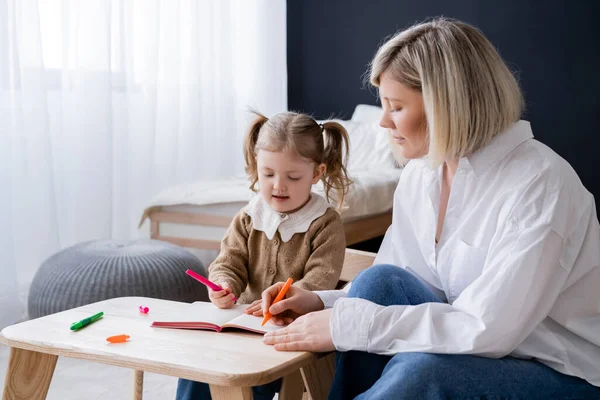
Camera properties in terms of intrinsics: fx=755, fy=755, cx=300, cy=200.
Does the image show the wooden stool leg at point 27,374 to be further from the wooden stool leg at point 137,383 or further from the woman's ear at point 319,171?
the woman's ear at point 319,171

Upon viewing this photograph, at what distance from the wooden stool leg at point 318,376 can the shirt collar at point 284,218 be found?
1.19 feet

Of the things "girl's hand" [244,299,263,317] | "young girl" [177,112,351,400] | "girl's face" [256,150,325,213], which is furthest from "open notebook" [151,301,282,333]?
"girl's face" [256,150,325,213]

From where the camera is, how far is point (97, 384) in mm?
2100

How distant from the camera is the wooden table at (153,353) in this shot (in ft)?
3.29

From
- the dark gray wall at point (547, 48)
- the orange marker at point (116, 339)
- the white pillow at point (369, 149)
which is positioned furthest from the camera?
the dark gray wall at point (547, 48)

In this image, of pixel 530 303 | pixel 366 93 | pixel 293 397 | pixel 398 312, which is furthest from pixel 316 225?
pixel 366 93

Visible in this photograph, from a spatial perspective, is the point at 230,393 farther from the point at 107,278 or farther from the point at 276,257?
the point at 107,278

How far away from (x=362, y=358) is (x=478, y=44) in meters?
0.54

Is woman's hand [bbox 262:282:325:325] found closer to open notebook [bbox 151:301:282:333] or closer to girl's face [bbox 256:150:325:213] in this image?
open notebook [bbox 151:301:282:333]

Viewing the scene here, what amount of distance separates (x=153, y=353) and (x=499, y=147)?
0.63 m

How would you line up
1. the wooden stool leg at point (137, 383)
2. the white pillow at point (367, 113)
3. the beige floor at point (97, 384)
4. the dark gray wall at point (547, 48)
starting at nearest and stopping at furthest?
1. the wooden stool leg at point (137, 383)
2. the beige floor at point (97, 384)
3. the dark gray wall at point (547, 48)
4. the white pillow at point (367, 113)

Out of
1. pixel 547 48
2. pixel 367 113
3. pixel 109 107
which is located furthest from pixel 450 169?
pixel 547 48

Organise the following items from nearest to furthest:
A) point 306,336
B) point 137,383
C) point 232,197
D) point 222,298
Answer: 1. point 306,336
2. point 222,298
3. point 137,383
4. point 232,197

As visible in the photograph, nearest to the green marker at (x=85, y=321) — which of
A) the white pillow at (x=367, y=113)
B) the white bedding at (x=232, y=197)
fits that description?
the white bedding at (x=232, y=197)
